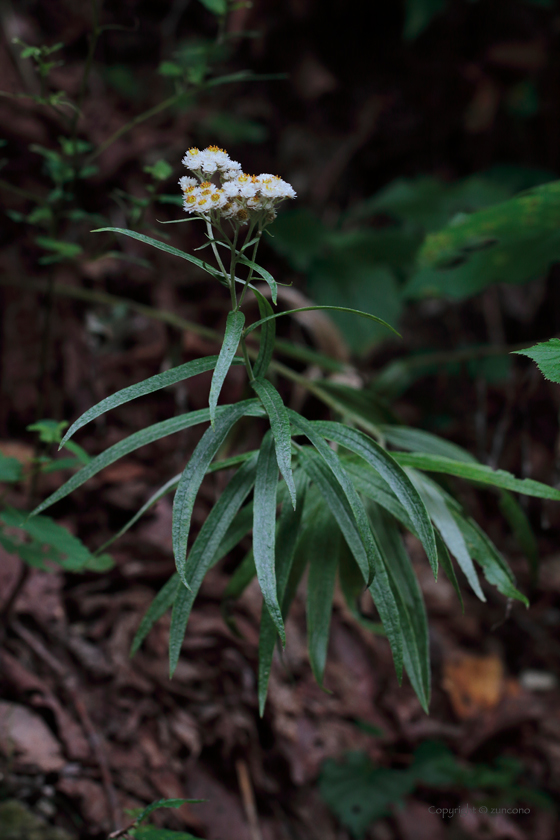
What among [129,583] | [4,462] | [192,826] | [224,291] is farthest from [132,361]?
[192,826]

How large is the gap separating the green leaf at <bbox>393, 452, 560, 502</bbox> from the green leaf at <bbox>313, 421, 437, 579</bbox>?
0.51 feet

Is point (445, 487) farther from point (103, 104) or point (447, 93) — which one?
point (447, 93)

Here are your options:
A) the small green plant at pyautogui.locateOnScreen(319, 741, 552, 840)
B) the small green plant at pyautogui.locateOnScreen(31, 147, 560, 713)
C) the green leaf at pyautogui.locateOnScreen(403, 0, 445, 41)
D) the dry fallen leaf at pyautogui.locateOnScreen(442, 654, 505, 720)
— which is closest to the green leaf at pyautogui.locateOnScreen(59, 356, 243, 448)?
the small green plant at pyautogui.locateOnScreen(31, 147, 560, 713)

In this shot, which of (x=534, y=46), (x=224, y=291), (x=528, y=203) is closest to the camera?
(x=528, y=203)

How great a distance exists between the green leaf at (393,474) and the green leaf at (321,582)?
150mm

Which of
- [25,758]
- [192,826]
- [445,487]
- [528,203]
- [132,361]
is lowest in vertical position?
[192,826]

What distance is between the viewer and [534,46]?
95.7 inches

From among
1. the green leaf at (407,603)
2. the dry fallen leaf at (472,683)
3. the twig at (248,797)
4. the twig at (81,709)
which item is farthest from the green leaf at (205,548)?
the dry fallen leaf at (472,683)

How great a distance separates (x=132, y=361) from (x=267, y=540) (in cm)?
118

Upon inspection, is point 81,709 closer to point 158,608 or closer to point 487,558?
point 158,608

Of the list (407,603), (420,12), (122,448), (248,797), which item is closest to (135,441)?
(122,448)

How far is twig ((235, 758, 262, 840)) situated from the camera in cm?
109

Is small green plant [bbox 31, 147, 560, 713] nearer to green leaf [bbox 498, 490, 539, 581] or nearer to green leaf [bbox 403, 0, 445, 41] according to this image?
green leaf [bbox 498, 490, 539, 581]

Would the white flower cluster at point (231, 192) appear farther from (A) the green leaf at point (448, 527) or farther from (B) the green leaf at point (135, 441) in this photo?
(A) the green leaf at point (448, 527)
